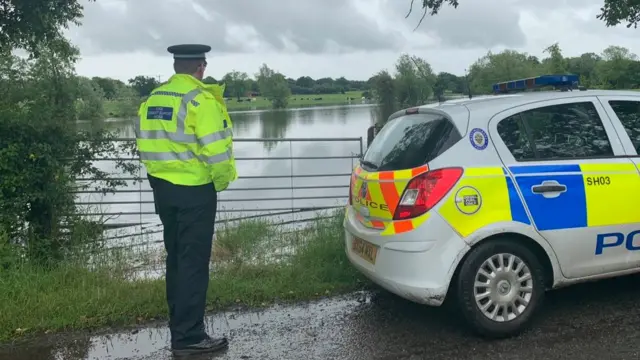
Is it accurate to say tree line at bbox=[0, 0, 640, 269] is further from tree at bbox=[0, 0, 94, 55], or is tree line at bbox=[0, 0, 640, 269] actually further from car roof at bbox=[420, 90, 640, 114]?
car roof at bbox=[420, 90, 640, 114]

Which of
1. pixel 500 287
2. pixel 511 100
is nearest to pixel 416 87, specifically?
pixel 511 100

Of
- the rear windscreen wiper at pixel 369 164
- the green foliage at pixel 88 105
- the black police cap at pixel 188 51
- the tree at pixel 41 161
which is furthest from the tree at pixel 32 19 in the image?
the rear windscreen wiper at pixel 369 164

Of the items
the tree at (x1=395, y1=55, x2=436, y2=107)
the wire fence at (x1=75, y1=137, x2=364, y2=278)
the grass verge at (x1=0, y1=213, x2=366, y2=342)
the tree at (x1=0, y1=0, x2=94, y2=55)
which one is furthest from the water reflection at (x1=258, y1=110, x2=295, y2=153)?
the grass verge at (x1=0, y1=213, x2=366, y2=342)

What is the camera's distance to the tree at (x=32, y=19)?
6516 mm

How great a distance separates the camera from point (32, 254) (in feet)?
18.4

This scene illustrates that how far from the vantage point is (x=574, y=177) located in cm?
418

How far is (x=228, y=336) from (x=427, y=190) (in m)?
1.84

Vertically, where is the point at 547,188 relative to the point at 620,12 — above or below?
below

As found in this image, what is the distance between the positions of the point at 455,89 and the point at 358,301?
231cm

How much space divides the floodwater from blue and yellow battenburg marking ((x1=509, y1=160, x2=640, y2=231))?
16.9 ft

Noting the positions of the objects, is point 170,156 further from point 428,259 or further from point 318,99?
point 318,99

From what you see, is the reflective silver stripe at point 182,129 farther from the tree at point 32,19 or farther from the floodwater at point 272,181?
the floodwater at point 272,181

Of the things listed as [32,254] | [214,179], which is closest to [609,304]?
[214,179]

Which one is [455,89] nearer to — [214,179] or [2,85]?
[214,179]
